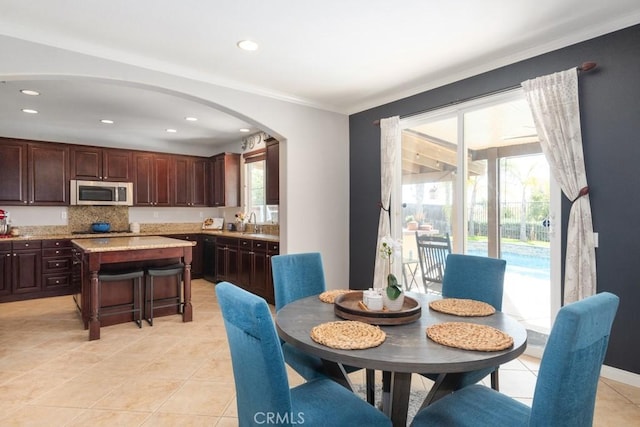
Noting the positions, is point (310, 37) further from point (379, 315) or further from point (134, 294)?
point (134, 294)

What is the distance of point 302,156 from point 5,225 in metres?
4.65

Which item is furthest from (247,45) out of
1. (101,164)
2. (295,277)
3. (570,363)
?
(101,164)

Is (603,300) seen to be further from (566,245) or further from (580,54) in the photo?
(580,54)

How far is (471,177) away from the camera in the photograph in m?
3.51

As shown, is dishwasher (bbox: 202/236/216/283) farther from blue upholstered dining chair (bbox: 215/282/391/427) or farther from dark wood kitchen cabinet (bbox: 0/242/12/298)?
blue upholstered dining chair (bbox: 215/282/391/427)

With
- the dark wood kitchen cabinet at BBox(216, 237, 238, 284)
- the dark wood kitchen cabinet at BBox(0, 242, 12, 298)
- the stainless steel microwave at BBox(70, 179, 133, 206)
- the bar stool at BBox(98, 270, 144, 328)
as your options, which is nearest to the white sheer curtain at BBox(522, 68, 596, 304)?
the bar stool at BBox(98, 270, 144, 328)

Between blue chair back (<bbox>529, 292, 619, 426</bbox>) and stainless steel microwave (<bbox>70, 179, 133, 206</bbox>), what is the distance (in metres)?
6.33

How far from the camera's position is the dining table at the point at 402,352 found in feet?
4.13

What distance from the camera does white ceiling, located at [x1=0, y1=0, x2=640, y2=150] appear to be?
237 centimetres

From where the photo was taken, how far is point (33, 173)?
17.2 feet

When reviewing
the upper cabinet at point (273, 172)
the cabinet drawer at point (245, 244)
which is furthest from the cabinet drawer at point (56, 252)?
the upper cabinet at point (273, 172)

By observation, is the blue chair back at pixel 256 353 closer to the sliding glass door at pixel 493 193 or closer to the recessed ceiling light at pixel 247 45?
the recessed ceiling light at pixel 247 45

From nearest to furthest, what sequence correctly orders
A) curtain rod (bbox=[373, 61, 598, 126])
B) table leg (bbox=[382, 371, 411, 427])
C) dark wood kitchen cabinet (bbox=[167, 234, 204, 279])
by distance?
1. table leg (bbox=[382, 371, 411, 427])
2. curtain rod (bbox=[373, 61, 598, 126])
3. dark wood kitchen cabinet (bbox=[167, 234, 204, 279])

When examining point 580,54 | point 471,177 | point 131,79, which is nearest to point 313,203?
point 471,177
